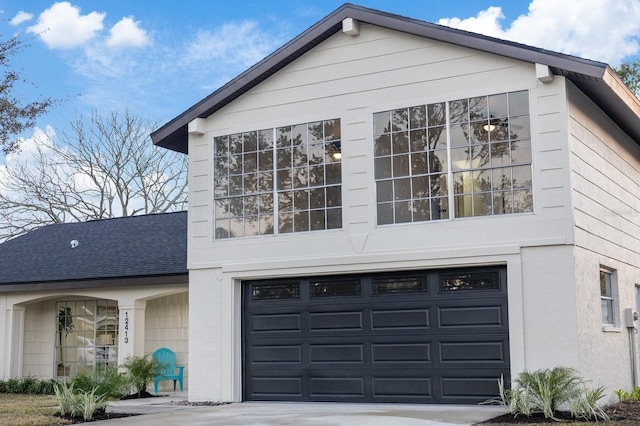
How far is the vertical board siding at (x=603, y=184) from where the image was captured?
12344 millimetres

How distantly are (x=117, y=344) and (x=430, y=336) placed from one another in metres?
9.74

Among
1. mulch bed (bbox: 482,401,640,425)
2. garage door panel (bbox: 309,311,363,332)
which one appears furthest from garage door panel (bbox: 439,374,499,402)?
garage door panel (bbox: 309,311,363,332)

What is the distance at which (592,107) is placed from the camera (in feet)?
44.0

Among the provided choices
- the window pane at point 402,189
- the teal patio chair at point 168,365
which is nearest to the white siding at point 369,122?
the window pane at point 402,189

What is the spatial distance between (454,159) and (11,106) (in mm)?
7218

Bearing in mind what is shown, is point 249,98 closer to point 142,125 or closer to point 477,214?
point 477,214

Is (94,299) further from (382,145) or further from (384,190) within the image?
(382,145)

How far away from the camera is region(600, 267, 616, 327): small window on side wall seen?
1348 cm

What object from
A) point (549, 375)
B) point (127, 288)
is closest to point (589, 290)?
point (549, 375)

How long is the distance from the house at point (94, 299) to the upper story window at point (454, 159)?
6335mm

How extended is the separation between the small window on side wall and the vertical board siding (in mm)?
319

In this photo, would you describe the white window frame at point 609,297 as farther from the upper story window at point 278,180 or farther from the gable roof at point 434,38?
the upper story window at point 278,180

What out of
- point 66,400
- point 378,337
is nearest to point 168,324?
point 66,400

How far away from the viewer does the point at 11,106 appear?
13.3 metres
